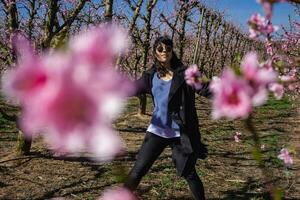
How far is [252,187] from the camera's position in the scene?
19.3ft

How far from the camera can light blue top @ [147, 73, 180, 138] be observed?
3990 millimetres

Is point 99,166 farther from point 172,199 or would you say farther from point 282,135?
point 282,135

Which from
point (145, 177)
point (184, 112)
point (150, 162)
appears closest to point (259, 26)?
point (184, 112)

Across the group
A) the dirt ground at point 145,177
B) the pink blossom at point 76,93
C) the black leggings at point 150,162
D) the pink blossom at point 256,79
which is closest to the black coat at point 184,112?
the black leggings at point 150,162

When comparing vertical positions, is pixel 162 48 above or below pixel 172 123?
above

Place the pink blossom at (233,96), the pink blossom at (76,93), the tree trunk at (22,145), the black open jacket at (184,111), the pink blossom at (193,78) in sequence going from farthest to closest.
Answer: the tree trunk at (22,145) → the black open jacket at (184,111) → the pink blossom at (193,78) → the pink blossom at (233,96) → the pink blossom at (76,93)

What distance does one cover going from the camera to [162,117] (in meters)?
3.99

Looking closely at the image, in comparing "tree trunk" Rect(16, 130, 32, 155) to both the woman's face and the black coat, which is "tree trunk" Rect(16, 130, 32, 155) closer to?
the black coat

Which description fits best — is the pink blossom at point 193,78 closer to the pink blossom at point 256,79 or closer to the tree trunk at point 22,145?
the pink blossom at point 256,79

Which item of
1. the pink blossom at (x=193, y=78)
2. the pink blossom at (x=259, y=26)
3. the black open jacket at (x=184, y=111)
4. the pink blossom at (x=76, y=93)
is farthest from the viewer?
the black open jacket at (x=184, y=111)

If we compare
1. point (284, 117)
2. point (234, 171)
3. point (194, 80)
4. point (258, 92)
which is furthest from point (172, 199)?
point (284, 117)

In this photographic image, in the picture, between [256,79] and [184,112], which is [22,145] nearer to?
[184,112]

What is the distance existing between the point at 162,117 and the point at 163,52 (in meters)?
0.52

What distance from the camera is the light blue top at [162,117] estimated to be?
3990 mm
